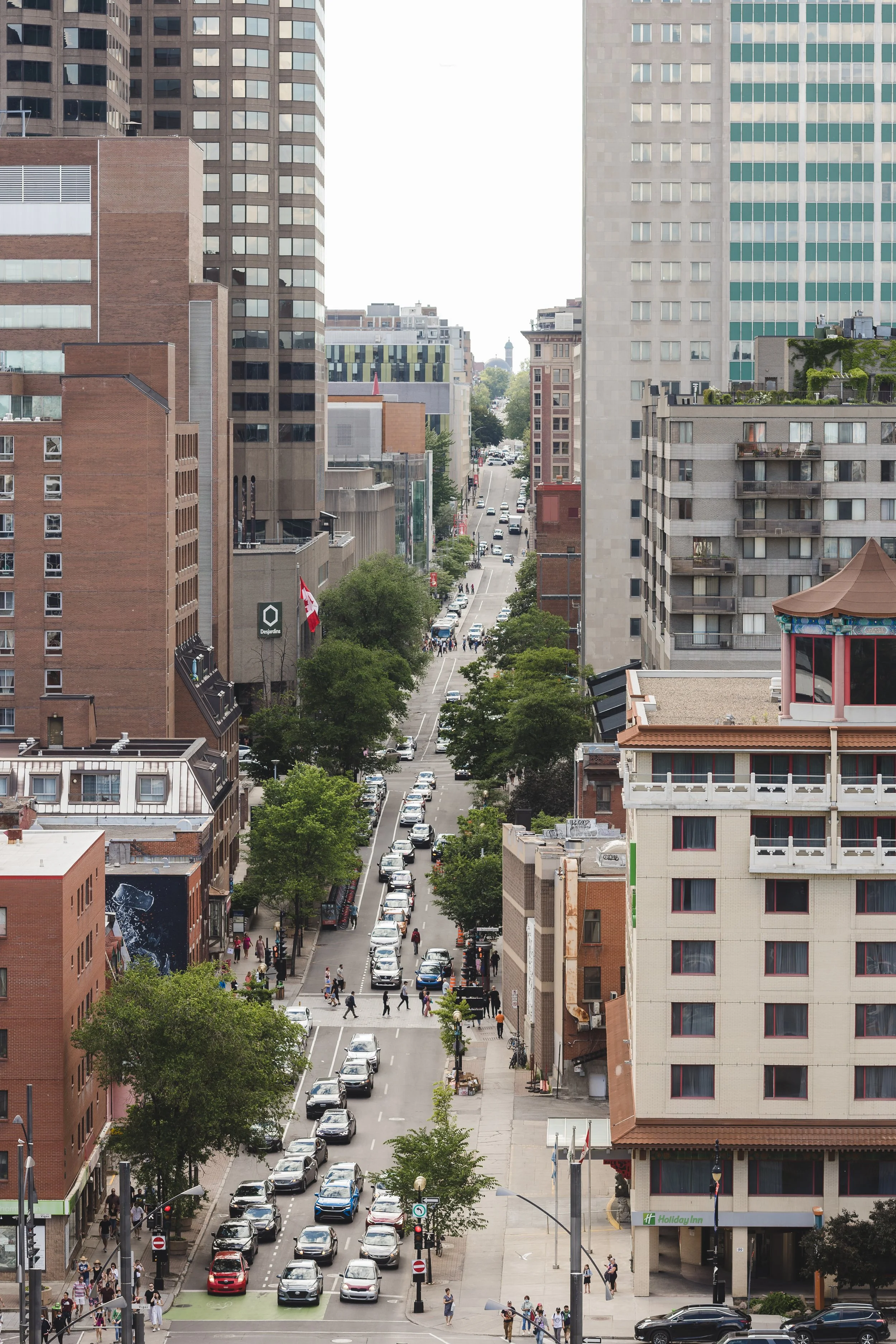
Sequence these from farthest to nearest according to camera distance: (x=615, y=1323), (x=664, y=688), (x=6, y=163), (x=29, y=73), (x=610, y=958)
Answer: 1. (x=29, y=73)
2. (x=6, y=163)
3. (x=610, y=958)
4. (x=664, y=688)
5. (x=615, y=1323)

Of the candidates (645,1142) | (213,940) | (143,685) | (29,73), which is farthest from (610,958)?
(29,73)

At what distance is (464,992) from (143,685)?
29945 millimetres

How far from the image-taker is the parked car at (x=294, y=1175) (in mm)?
78625

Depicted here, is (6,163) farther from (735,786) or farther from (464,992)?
(735,786)

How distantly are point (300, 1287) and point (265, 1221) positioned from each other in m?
7.10

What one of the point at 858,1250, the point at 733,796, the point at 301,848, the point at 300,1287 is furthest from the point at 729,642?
the point at 300,1287

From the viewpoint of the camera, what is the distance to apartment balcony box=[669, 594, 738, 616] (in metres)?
117

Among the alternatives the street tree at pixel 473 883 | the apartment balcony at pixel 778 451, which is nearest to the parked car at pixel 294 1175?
the street tree at pixel 473 883

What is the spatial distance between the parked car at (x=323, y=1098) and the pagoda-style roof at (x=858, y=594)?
98.7ft

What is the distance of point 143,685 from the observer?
12156cm

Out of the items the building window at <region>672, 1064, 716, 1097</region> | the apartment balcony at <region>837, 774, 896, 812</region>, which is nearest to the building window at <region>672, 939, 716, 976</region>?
the building window at <region>672, 1064, 716, 1097</region>

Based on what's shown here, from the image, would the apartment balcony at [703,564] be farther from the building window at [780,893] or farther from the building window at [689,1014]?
the building window at [689,1014]

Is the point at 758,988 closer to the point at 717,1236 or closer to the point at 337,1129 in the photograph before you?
the point at 717,1236

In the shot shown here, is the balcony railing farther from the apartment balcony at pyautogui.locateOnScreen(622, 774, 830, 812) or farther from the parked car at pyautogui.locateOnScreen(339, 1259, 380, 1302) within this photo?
the parked car at pyautogui.locateOnScreen(339, 1259, 380, 1302)
